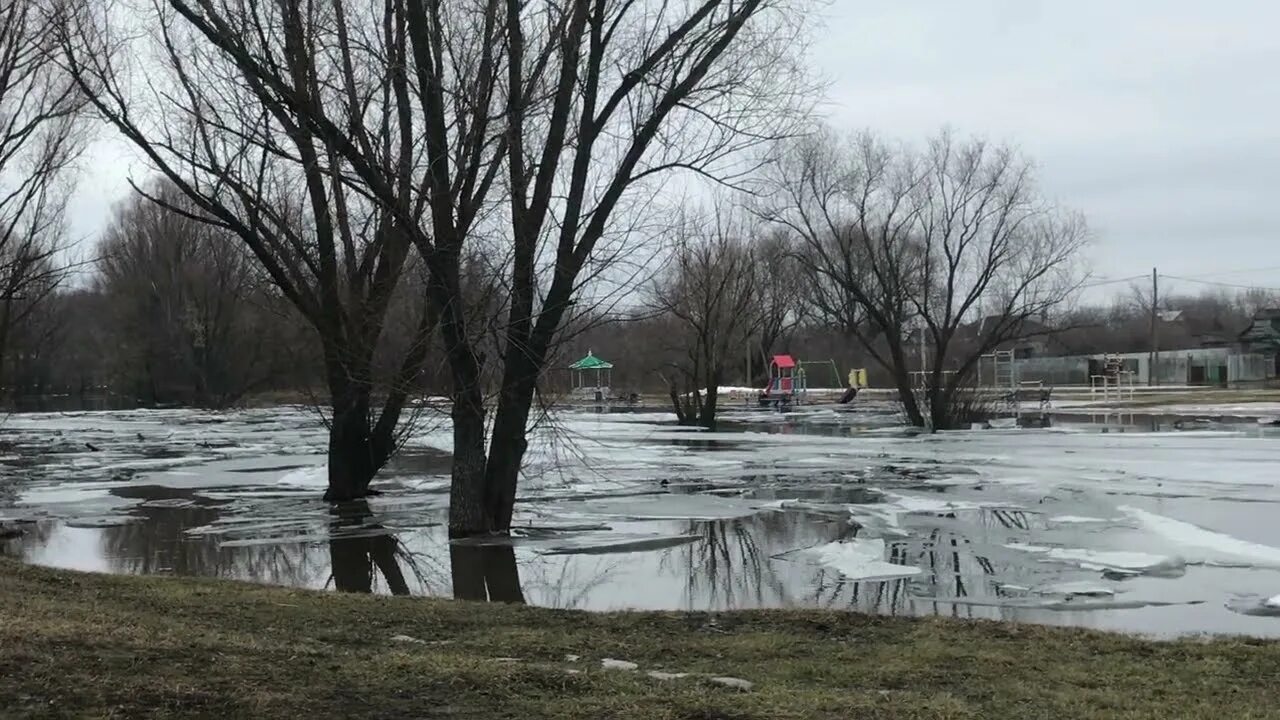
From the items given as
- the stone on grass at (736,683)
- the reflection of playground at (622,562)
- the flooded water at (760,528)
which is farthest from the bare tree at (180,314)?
the stone on grass at (736,683)

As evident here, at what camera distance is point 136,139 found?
16906mm

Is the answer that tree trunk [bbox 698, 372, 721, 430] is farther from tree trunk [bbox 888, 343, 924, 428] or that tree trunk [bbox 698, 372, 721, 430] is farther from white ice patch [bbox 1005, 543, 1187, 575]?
white ice patch [bbox 1005, 543, 1187, 575]

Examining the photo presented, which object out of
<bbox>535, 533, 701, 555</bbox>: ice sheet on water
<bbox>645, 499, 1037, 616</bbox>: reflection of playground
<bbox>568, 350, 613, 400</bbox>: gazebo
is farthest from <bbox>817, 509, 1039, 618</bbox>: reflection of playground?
<bbox>568, 350, 613, 400</bbox>: gazebo

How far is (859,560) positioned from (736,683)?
6729 mm

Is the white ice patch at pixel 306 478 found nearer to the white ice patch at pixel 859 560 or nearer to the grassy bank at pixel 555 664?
the white ice patch at pixel 859 560

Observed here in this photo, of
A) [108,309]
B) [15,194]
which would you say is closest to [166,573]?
[15,194]

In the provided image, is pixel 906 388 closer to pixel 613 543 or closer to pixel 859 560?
pixel 613 543

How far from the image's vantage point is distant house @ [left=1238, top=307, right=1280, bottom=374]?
248 ft

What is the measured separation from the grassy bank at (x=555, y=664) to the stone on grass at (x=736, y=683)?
0.05 metres

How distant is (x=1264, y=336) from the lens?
251 feet

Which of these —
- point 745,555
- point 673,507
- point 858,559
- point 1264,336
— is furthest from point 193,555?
point 1264,336

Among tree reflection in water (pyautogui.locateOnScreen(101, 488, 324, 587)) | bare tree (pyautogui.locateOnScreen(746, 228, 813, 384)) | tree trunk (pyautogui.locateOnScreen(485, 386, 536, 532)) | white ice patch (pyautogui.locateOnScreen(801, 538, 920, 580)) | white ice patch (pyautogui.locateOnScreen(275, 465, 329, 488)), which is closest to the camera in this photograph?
white ice patch (pyautogui.locateOnScreen(801, 538, 920, 580))

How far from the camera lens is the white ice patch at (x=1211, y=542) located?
476 inches

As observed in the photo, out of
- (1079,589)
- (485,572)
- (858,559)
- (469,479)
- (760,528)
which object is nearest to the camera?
(1079,589)
